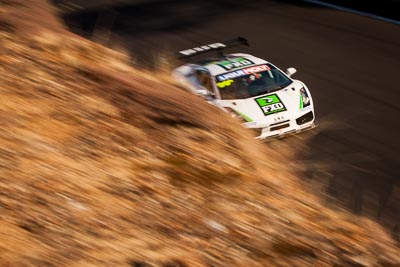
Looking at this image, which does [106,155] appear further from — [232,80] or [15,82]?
[232,80]

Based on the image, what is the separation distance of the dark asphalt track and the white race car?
0.43m

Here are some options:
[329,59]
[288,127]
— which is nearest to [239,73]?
[288,127]

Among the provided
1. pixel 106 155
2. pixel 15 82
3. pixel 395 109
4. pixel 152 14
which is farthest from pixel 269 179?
pixel 152 14

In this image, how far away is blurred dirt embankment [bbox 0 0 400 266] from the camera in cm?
510

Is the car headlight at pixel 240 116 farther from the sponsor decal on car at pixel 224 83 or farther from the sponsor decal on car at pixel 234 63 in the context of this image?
the sponsor decal on car at pixel 234 63

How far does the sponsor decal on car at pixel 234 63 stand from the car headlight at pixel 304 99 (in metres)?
1.08

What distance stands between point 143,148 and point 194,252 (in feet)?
4.56

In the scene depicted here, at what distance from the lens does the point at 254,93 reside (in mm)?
12469

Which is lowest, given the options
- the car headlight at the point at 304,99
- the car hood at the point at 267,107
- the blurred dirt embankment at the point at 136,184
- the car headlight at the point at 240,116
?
the car headlight at the point at 240,116

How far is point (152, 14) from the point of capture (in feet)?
71.7

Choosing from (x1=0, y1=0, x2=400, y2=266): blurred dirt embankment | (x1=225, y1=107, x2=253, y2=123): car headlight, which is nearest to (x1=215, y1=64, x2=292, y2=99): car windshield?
(x1=225, y1=107, x2=253, y2=123): car headlight

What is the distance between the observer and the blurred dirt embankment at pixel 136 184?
5.10 m

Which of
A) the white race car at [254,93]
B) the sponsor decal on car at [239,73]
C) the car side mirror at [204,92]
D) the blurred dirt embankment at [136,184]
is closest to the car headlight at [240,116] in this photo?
the white race car at [254,93]

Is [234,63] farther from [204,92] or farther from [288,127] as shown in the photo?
[288,127]
